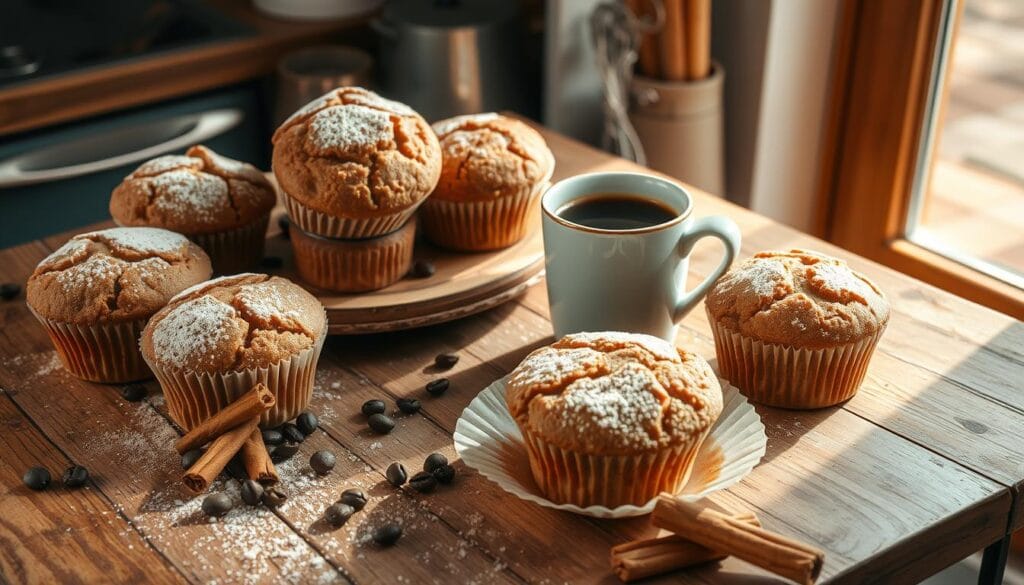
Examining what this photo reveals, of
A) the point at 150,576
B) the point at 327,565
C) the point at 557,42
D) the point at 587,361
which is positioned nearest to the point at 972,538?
the point at 587,361

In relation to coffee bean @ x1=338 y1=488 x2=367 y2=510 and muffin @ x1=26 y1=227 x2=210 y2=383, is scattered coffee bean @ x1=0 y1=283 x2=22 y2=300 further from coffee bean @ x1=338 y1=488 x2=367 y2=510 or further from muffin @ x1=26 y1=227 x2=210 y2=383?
coffee bean @ x1=338 y1=488 x2=367 y2=510

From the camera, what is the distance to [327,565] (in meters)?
1.10

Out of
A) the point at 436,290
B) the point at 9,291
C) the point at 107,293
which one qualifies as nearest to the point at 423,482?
the point at 436,290

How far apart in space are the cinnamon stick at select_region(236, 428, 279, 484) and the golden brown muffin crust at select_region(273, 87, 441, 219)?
0.32 meters

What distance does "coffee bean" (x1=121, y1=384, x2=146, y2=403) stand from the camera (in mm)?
1380

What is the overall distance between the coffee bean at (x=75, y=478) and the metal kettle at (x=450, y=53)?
1403 millimetres

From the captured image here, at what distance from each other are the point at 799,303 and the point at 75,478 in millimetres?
825

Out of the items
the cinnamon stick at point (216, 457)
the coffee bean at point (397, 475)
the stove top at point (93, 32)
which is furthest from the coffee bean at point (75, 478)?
the stove top at point (93, 32)

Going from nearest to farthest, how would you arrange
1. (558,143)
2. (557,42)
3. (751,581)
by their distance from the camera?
(751,581) → (558,143) → (557,42)

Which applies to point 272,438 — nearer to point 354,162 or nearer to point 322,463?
point 322,463

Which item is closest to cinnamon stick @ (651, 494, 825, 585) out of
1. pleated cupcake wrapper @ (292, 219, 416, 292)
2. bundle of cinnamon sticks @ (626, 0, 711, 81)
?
pleated cupcake wrapper @ (292, 219, 416, 292)

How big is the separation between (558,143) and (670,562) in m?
1.07

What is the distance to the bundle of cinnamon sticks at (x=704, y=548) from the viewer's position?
1.05 m

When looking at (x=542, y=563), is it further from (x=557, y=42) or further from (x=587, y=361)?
(x=557, y=42)
